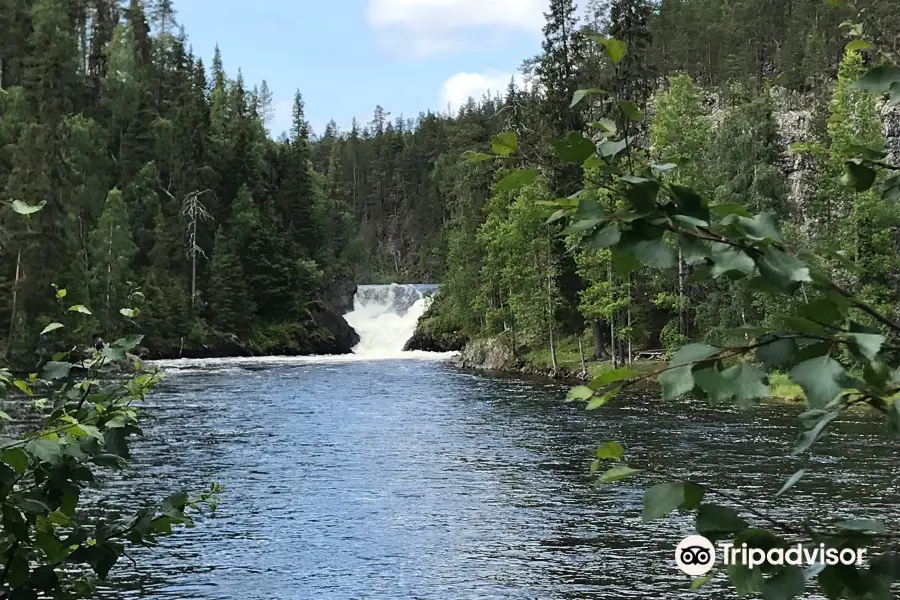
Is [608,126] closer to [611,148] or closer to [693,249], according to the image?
[611,148]

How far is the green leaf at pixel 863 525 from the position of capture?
136 centimetres

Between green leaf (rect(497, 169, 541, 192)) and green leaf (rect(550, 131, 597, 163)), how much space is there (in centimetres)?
6

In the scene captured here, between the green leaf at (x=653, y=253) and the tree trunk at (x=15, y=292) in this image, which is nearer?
the green leaf at (x=653, y=253)

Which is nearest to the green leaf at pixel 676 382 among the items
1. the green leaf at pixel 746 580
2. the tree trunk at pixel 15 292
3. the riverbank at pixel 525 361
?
the green leaf at pixel 746 580

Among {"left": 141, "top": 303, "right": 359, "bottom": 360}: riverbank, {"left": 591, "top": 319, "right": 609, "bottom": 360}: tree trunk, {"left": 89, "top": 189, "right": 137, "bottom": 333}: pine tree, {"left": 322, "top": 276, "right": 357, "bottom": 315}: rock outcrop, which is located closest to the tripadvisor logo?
{"left": 591, "top": 319, "right": 609, "bottom": 360}: tree trunk

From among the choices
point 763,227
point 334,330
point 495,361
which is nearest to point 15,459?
point 763,227

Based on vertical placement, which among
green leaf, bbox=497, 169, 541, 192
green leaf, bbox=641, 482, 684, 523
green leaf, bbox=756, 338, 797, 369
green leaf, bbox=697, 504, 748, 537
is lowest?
green leaf, bbox=697, 504, 748, 537

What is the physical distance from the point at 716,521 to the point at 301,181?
75122mm

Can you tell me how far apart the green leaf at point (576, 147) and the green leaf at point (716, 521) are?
22.6 inches

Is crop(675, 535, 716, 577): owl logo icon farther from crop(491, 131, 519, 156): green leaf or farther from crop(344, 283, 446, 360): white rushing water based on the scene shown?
crop(344, 283, 446, 360): white rushing water

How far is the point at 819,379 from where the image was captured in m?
1.16

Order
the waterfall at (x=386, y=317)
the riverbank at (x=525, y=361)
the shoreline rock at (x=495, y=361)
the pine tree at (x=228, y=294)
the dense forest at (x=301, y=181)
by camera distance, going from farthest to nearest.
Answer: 1. the waterfall at (x=386, y=317)
2. the pine tree at (x=228, y=294)
3. the shoreline rock at (x=495, y=361)
4. the riverbank at (x=525, y=361)
5. the dense forest at (x=301, y=181)

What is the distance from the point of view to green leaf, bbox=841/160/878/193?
5.11 ft

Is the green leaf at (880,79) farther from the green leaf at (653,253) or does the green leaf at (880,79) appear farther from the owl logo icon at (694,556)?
the owl logo icon at (694,556)
